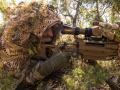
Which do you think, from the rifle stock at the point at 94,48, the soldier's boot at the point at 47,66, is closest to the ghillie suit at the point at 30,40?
the soldier's boot at the point at 47,66

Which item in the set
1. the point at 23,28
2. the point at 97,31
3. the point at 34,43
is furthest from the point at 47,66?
the point at 97,31

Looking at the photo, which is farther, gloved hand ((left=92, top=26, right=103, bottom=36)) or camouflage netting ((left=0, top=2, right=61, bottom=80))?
camouflage netting ((left=0, top=2, right=61, bottom=80))

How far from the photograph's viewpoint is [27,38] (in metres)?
3.92

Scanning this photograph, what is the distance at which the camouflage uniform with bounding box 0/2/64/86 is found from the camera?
3.92 metres

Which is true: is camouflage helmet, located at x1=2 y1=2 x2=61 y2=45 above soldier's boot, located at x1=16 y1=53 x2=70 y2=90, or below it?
above

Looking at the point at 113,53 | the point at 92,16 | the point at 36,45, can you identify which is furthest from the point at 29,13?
the point at 92,16

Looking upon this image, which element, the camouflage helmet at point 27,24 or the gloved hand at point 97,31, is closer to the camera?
the gloved hand at point 97,31

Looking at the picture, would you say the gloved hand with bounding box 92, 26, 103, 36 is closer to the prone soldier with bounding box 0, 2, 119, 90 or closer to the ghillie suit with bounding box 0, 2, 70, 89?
the prone soldier with bounding box 0, 2, 119, 90

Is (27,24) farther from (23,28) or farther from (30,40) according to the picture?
(30,40)

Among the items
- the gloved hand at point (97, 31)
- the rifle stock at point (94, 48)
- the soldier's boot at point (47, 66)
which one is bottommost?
the soldier's boot at point (47, 66)

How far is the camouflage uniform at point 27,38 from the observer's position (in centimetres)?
392

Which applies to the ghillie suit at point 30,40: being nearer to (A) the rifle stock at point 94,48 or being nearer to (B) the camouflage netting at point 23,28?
(B) the camouflage netting at point 23,28

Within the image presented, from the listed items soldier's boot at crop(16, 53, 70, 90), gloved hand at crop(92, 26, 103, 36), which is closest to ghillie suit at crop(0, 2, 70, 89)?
soldier's boot at crop(16, 53, 70, 90)

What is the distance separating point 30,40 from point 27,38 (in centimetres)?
6
